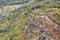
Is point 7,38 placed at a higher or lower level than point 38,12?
lower

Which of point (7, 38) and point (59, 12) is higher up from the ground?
point (59, 12)

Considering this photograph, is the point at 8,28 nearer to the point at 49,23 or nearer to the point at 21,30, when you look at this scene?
the point at 21,30

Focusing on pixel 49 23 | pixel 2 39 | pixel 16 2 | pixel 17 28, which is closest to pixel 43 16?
pixel 49 23

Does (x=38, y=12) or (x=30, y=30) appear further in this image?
(x=38, y=12)

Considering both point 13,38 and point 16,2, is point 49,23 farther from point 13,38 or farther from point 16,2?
point 16,2

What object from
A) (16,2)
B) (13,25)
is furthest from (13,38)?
(16,2)

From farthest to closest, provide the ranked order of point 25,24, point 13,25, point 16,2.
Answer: point 16,2 → point 13,25 → point 25,24

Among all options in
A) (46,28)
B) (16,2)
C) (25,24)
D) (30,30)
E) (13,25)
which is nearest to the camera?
(46,28)

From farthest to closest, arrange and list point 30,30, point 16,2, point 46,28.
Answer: point 16,2
point 30,30
point 46,28

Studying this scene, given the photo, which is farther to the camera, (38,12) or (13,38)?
(38,12)
